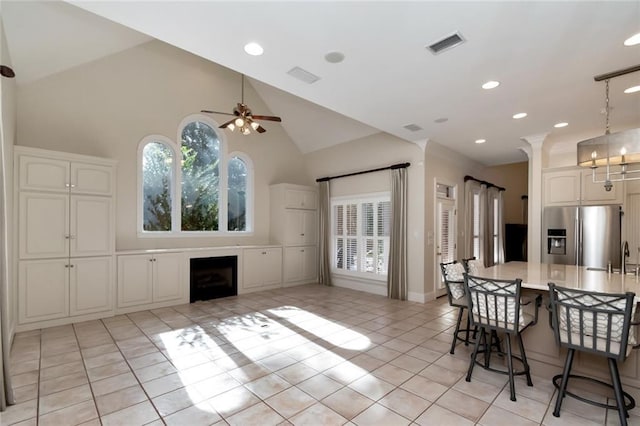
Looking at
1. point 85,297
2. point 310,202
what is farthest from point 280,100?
point 85,297

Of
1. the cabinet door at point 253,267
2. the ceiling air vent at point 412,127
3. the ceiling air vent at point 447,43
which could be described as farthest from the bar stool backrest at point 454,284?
the cabinet door at point 253,267

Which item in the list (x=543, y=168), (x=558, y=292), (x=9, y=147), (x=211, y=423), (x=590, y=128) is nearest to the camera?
(x=211, y=423)

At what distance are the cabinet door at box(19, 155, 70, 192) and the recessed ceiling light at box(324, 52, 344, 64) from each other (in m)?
3.99

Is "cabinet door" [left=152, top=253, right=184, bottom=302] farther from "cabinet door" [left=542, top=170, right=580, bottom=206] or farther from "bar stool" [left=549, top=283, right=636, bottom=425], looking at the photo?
"cabinet door" [left=542, top=170, right=580, bottom=206]

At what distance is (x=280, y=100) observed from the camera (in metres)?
6.84

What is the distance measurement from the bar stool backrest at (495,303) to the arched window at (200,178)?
518cm

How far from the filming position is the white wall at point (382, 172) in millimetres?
5625

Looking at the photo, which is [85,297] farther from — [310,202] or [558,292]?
[558,292]

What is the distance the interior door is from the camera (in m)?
5.97

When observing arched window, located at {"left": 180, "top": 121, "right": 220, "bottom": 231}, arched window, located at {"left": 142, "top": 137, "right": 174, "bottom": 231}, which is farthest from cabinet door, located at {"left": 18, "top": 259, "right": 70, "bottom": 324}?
arched window, located at {"left": 180, "top": 121, "right": 220, "bottom": 231}

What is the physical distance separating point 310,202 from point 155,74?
4118mm

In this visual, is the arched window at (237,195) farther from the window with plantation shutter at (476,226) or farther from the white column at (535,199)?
the white column at (535,199)

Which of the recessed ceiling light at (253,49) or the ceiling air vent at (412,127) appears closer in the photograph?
the recessed ceiling light at (253,49)

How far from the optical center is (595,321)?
2.14 metres
